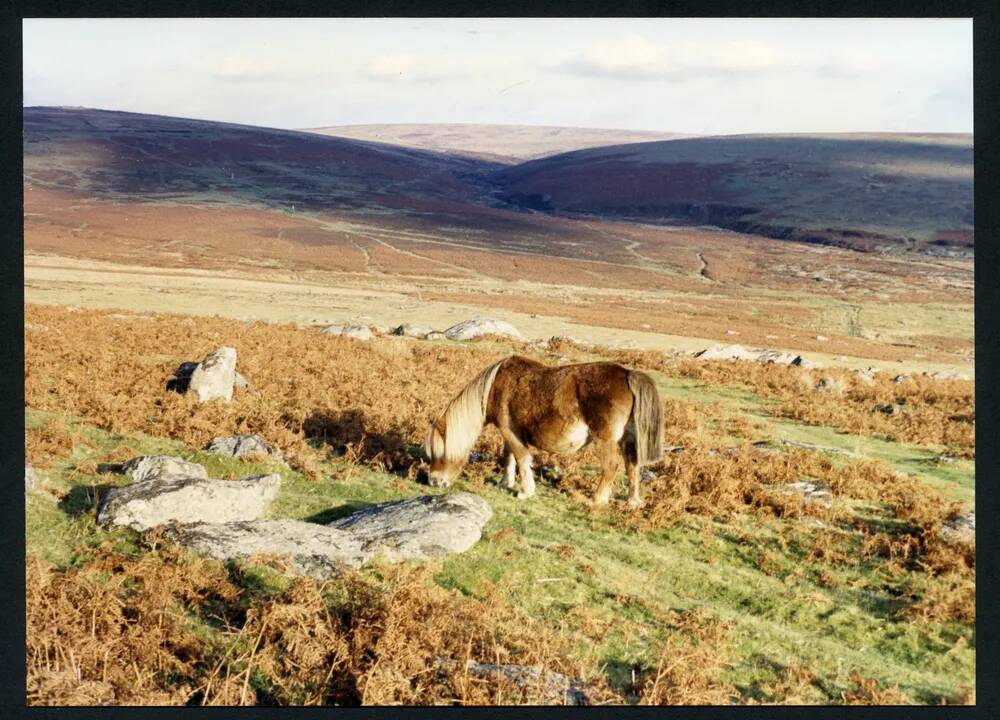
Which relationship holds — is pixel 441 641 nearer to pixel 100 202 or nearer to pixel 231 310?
pixel 231 310

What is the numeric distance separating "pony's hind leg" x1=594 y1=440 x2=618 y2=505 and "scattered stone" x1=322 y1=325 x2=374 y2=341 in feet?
51.7

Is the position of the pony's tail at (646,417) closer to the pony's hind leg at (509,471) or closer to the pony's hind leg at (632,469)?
the pony's hind leg at (632,469)

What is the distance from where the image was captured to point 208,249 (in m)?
63.8

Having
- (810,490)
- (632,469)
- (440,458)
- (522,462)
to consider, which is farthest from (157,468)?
(810,490)

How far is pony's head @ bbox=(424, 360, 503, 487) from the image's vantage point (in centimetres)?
1036

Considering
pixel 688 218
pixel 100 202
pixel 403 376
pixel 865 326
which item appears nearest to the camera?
pixel 403 376

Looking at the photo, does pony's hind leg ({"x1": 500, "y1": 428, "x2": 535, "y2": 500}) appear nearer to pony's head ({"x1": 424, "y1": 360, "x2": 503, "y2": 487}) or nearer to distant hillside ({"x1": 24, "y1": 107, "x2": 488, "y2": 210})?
pony's head ({"x1": 424, "y1": 360, "x2": 503, "y2": 487})

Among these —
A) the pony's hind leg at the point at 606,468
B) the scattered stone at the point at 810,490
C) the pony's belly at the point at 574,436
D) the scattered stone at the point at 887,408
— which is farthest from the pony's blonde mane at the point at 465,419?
the scattered stone at the point at 887,408

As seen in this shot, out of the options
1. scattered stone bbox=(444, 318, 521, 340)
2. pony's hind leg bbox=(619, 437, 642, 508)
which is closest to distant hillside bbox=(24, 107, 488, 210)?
scattered stone bbox=(444, 318, 521, 340)

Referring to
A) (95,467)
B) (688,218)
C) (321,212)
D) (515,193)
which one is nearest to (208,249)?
(321,212)

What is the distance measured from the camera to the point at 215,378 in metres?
14.4

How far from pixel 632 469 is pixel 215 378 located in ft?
28.0

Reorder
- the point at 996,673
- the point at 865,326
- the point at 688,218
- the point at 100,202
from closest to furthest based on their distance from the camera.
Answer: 1. the point at 996,673
2. the point at 865,326
3. the point at 100,202
4. the point at 688,218

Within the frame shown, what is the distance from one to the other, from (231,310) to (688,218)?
317 ft
